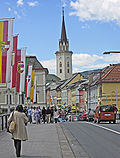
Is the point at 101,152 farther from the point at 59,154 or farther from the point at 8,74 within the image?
the point at 8,74

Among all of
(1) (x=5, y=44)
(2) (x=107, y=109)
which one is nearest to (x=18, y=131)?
(1) (x=5, y=44)

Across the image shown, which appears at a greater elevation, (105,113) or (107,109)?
(107,109)

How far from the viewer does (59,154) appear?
12.6 meters

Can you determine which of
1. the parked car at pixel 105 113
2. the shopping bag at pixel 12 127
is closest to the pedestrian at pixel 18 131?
the shopping bag at pixel 12 127

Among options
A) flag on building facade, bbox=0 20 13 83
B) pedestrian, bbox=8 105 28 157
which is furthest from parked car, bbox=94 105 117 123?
pedestrian, bbox=8 105 28 157

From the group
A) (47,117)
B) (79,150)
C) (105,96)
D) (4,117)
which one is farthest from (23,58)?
(105,96)

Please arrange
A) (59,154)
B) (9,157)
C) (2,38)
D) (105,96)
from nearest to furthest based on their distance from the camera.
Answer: (9,157), (59,154), (2,38), (105,96)

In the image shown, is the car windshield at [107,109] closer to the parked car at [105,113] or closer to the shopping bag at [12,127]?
the parked car at [105,113]

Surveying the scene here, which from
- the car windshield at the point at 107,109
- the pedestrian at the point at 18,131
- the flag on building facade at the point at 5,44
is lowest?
the pedestrian at the point at 18,131

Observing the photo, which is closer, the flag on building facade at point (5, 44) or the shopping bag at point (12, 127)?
the shopping bag at point (12, 127)

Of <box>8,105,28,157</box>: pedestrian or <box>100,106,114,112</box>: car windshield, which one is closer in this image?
<box>8,105,28,157</box>: pedestrian

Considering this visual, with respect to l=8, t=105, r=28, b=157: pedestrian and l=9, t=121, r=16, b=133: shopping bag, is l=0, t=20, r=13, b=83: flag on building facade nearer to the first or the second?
l=8, t=105, r=28, b=157: pedestrian

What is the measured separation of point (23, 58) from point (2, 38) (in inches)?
410

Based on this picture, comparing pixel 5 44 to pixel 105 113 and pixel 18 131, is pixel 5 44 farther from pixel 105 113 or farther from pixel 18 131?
pixel 105 113
